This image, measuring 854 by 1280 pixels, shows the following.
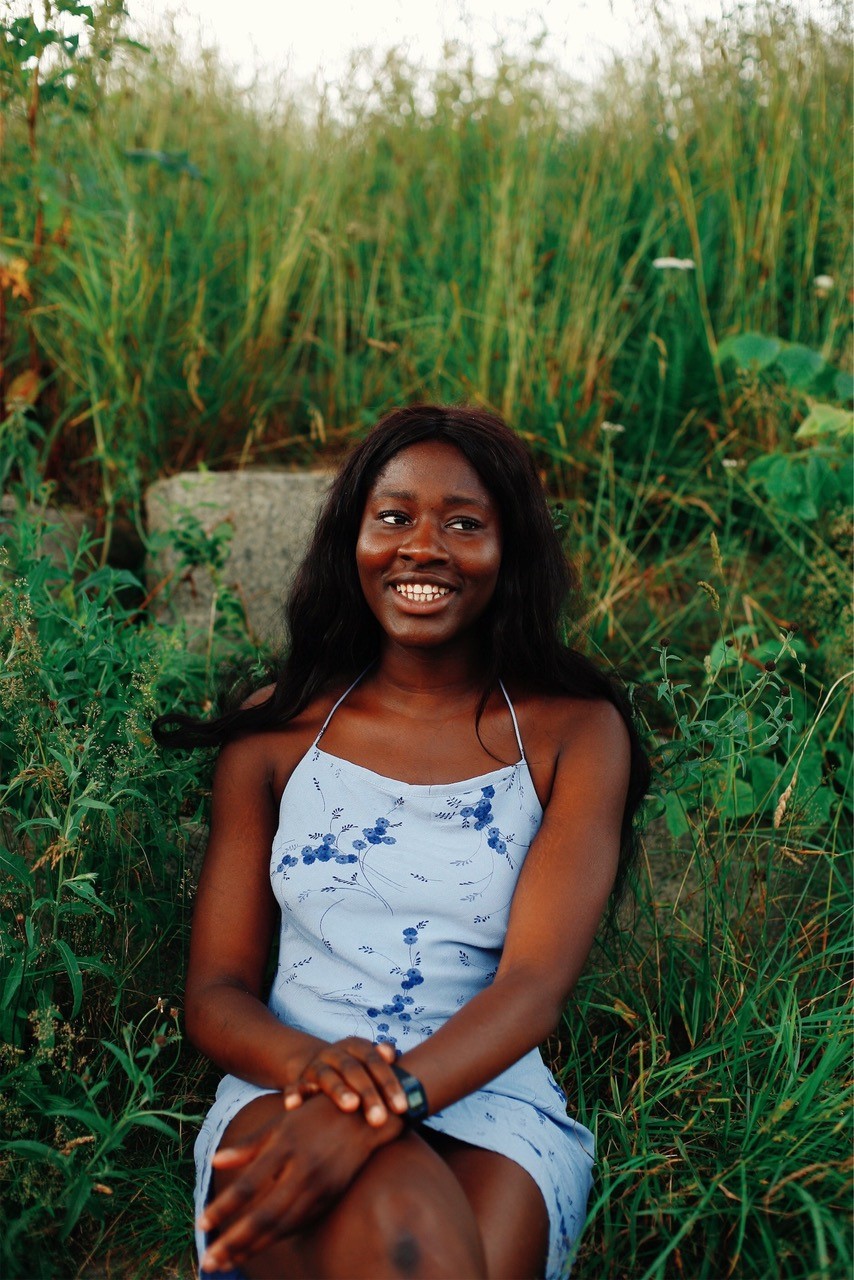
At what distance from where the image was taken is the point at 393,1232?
1670 mm

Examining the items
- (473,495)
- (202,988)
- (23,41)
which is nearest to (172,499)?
(23,41)

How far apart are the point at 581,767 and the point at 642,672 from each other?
53.8 inches

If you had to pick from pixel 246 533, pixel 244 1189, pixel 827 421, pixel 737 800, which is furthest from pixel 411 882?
pixel 246 533

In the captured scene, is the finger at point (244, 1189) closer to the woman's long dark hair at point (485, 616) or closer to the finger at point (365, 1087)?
the finger at point (365, 1087)

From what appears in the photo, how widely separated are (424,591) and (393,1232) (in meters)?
1.11

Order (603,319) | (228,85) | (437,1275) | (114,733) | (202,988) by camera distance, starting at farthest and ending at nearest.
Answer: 1. (228,85)
2. (603,319)
3. (114,733)
4. (202,988)
5. (437,1275)

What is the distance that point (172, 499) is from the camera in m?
3.91

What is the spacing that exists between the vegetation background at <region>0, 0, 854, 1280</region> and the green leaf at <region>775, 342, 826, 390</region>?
0.04 feet

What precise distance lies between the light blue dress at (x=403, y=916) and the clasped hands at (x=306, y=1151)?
0.22m

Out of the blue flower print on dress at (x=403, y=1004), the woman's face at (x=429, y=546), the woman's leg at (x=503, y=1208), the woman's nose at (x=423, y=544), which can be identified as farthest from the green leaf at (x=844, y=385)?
the woman's leg at (x=503, y=1208)

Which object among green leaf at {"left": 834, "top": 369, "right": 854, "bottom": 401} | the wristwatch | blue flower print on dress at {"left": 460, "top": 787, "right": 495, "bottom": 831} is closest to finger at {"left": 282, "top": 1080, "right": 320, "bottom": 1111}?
the wristwatch

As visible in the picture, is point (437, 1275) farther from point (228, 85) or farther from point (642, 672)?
point (228, 85)

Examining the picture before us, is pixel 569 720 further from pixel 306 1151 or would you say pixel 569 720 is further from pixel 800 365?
pixel 800 365

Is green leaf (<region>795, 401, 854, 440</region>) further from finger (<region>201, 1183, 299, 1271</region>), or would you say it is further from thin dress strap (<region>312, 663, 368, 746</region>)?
finger (<region>201, 1183, 299, 1271</region>)
